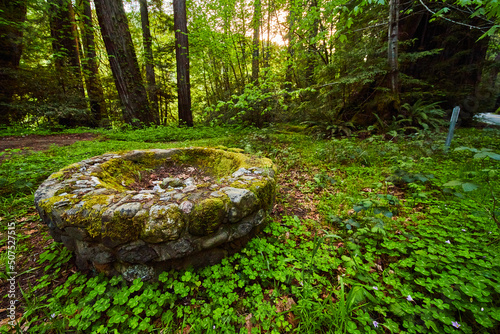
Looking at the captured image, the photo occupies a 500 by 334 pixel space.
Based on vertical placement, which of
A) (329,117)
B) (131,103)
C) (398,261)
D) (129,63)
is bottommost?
(398,261)

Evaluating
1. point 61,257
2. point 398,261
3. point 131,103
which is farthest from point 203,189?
point 131,103

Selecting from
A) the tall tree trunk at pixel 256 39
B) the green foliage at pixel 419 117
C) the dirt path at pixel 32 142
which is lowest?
the dirt path at pixel 32 142

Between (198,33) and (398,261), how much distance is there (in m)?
10.3

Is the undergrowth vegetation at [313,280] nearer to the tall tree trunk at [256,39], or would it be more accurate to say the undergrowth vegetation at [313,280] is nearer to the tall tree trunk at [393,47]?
the tall tree trunk at [393,47]

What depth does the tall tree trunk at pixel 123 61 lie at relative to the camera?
6.49 meters

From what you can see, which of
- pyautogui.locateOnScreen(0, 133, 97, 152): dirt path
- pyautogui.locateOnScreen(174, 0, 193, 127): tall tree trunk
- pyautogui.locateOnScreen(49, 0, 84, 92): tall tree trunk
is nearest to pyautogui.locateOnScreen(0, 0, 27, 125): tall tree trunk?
pyautogui.locateOnScreen(49, 0, 84, 92): tall tree trunk

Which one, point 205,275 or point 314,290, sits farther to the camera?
point 205,275

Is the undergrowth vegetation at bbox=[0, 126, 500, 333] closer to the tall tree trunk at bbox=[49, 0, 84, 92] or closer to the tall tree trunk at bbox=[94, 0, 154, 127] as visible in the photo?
the tall tree trunk at bbox=[94, 0, 154, 127]

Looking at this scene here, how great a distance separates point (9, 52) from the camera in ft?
21.1

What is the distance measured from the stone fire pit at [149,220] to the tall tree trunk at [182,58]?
6601 millimetres

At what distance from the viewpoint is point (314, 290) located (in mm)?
1457

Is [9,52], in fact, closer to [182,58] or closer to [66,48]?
[66,48]

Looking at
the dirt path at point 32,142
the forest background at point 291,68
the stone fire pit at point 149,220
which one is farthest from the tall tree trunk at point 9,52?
the stone fire pit at point 149,220

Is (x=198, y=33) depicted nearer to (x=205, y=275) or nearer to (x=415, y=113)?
(x=415, y=113)
